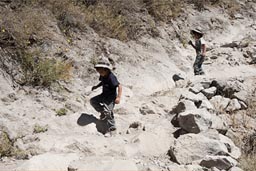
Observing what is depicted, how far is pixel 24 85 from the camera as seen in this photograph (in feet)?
22.9

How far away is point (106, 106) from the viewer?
21.2ft

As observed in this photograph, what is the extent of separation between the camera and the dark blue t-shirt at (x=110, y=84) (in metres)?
6.42

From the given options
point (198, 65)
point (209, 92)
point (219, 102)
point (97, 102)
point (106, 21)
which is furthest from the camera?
point (198, 65)

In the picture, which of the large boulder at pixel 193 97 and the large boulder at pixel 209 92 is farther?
the large boulder at pixel 209 92

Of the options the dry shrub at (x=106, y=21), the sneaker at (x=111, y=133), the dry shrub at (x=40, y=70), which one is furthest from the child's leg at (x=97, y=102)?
the dry shrub at (x=106, y=21)

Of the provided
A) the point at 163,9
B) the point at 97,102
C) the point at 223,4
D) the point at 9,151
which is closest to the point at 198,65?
the point at 163,9

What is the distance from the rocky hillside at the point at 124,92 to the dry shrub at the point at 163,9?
4cm

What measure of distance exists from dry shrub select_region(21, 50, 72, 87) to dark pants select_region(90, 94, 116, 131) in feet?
3.32

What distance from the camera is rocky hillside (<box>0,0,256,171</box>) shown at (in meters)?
5.26

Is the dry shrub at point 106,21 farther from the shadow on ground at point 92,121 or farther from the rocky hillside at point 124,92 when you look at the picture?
Result: the shadow on ground at point 92,121

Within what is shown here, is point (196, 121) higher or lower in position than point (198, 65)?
higher

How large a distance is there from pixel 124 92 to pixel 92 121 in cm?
191

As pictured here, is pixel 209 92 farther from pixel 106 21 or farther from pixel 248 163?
pixel 106 21

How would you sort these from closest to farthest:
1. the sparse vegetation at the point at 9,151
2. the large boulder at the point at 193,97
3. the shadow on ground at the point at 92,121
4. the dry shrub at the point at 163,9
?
the sparse vegetation at the point at 9,151
the shadow on ground at the point at 92,121
the large boulder at the point at 193,97
the dry shrub at the point at 163,9
